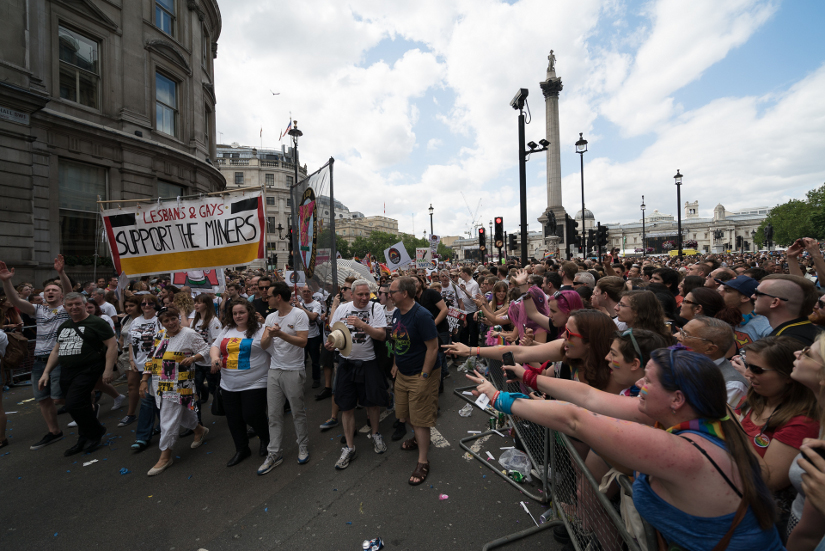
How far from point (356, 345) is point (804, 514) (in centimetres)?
384

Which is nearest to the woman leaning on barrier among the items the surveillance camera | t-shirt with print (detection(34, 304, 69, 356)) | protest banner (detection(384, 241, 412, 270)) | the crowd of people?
the crowd of people

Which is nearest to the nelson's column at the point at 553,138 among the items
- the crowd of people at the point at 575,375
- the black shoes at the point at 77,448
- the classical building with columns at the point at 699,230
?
the crowd of people at the point at 575,375

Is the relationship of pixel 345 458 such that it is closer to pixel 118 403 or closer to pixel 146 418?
pixel 146 418

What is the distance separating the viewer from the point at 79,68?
44.9 feet

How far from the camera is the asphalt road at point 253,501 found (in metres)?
3.11

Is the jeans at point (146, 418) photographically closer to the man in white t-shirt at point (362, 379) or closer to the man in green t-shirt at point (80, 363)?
the man in green t-shirt at point (80, 363)

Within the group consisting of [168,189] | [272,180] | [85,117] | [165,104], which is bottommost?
[168,189]

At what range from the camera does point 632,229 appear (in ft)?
393

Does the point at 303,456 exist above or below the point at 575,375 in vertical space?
below

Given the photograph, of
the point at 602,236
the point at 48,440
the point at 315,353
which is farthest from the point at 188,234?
the point at 602,236

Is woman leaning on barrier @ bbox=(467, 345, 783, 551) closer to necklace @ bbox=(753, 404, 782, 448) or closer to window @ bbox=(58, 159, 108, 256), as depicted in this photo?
necklace @ bbox=(753, 404, 782, 448)

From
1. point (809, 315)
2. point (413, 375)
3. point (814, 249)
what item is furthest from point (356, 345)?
point (814, 249)

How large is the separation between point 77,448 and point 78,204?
12987mm

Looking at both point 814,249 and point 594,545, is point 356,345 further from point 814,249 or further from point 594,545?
point 814,249
